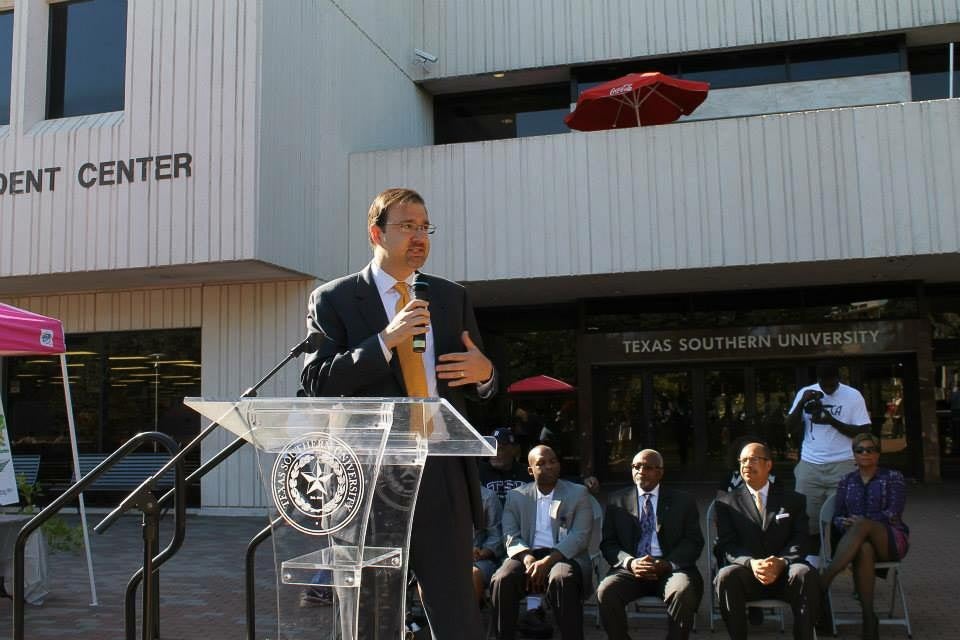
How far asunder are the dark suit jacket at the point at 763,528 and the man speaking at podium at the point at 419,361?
3.54 metres

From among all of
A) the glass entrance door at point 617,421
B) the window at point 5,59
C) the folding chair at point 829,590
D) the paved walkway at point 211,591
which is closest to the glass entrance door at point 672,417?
the glass entrance door at point 617,421

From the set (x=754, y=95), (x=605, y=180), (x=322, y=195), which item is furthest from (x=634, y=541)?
(x=754, y=95)

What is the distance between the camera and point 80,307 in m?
13.3

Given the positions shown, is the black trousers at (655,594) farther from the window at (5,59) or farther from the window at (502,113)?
the window at (502,113)

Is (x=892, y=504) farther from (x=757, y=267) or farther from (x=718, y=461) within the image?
(x=718, y=461)

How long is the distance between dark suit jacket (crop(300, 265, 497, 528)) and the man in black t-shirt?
4.55 m

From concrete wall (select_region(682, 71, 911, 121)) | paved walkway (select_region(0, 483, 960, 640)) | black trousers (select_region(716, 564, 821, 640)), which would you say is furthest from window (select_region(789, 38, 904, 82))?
black trousers (select_region(716, 564, 821, 640))

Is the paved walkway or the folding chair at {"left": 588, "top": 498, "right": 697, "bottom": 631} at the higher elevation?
the folding chair at {"left": 588, "top": 498, "right": 697, "bottom": 631}

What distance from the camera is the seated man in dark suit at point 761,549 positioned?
5.06m

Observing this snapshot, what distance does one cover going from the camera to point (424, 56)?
50.0 ft

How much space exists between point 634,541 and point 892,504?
180 cm

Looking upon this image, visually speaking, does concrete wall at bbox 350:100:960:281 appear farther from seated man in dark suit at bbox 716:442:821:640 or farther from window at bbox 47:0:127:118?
seated man in dark suit at bbox 716:442:821:640

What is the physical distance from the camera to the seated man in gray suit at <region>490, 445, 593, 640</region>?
524 cm

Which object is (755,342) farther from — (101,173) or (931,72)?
(101,173)
